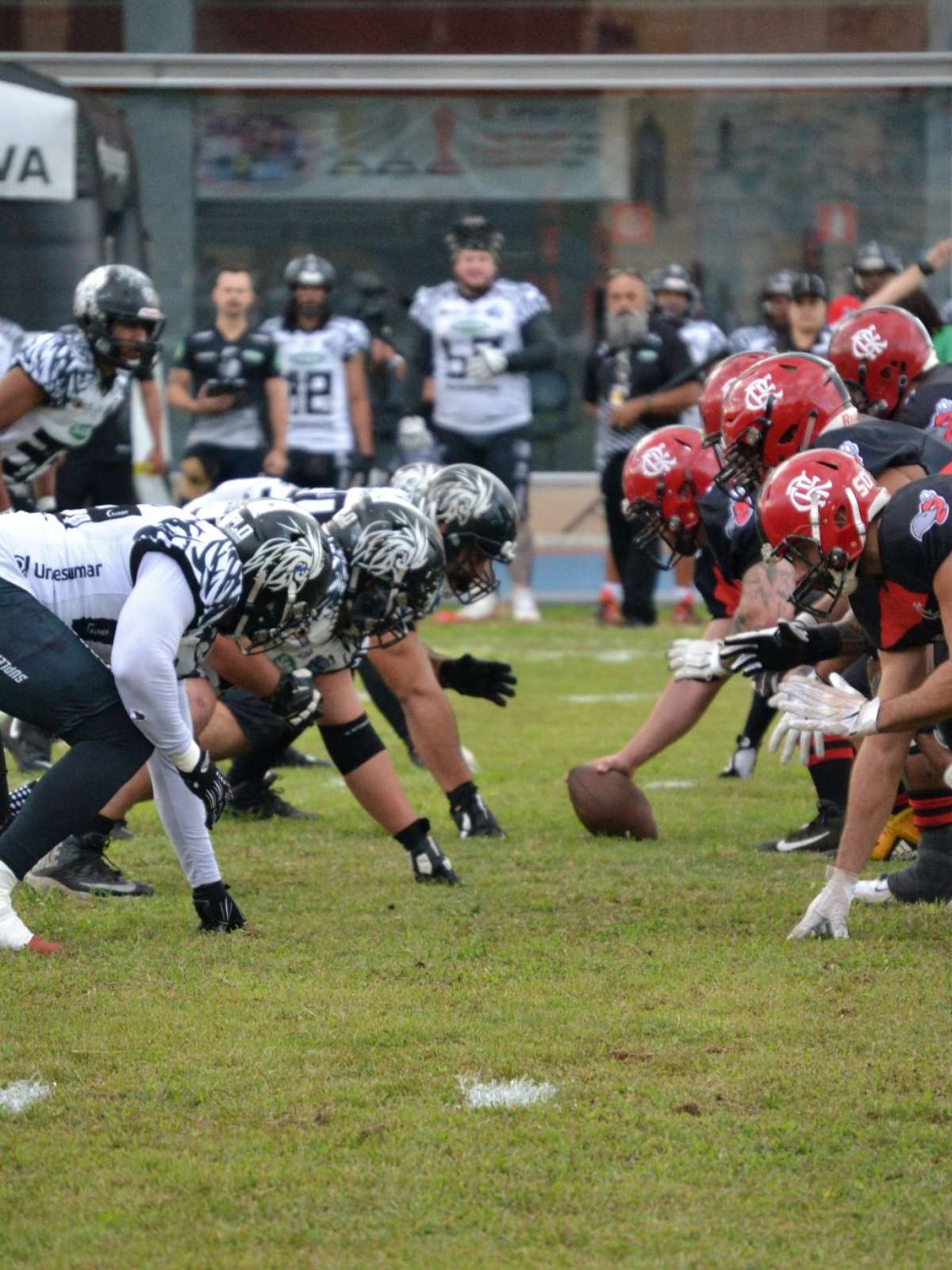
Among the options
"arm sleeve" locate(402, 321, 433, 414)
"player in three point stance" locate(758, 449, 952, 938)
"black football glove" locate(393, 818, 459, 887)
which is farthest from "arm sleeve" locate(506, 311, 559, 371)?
"player in three point stance" locate(758, 449, 952, 938)

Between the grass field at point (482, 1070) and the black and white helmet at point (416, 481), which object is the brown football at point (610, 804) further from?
the black and white helmet at point (416, 481)

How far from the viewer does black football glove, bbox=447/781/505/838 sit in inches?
247

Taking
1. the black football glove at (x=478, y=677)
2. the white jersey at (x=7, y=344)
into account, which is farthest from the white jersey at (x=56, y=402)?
the black football glove at (x=478, y=677)

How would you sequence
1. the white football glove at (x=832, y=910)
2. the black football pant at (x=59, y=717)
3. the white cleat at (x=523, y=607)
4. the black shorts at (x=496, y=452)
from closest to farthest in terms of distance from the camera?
1. the black football pant at (x=59, y=717)
2. the white football glove at (x=832, y=910)
3. the black shorts at (x=496, y=452)
4. the white cleat at (x=523, y=607)

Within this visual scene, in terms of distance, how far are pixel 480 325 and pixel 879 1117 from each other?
335 inches

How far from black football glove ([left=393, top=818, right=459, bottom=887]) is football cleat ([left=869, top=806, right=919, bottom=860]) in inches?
52.2

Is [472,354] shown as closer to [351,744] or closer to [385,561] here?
[351,744]

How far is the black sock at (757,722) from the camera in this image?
285 inches

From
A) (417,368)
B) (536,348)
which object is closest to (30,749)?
(536,348)

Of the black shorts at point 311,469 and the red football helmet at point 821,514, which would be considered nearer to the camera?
the red football helmet at point 821,514

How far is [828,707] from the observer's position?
15.3 ft

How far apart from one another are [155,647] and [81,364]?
2.78m

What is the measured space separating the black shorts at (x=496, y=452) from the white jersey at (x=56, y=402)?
4.38 meters

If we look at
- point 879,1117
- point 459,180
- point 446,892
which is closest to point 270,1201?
point 879,1117
